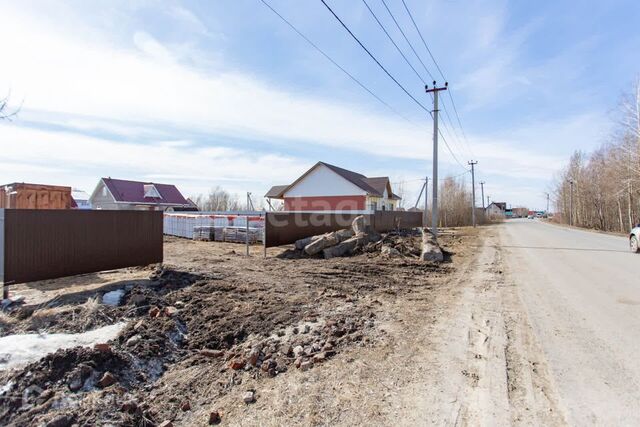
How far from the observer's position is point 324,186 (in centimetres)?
3356

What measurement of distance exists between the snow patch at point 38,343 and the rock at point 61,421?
1.35 metres

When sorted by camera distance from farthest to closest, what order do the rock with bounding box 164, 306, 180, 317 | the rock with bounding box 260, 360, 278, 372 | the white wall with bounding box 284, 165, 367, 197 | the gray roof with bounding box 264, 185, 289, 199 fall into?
1. the gray roof with bounding box 264, 185, 289, 199
2. the white wall with bounding box 284, 165, 367, 197
3. the rock with bounding box 164, 306, 180, 317
4. the rock with bounding box 260, 360, 278, 372

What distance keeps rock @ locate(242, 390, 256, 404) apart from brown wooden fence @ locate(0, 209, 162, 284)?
20.1ft

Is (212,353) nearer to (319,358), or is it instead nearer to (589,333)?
(319,358)

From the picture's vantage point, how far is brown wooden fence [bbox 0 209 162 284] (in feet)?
21.4

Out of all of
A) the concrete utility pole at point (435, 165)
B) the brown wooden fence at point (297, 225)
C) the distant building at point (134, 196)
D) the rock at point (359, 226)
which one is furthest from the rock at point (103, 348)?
the distant building at point (134, 196)

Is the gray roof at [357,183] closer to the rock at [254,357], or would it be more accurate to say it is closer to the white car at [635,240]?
the white car at [635,240]

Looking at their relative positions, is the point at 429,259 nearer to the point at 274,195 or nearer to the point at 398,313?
the point at 398,313

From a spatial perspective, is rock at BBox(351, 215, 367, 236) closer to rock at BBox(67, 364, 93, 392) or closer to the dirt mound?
the dirt mound

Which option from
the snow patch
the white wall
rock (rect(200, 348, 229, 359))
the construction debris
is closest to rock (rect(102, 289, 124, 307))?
the snow patch

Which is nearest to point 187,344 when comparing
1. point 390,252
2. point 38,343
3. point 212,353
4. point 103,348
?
point 212,353

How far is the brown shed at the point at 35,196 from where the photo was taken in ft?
42.5

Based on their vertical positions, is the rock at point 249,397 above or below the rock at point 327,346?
below

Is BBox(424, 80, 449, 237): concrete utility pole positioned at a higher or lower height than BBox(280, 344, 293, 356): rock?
higher
